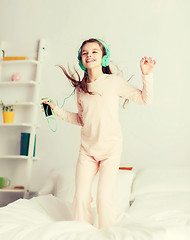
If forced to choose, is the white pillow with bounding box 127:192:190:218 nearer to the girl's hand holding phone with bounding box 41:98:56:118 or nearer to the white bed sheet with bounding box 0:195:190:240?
the white bed sheet with bounding box 0:195:190:240

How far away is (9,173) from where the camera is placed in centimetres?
310

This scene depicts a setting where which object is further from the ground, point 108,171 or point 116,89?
point 116,89

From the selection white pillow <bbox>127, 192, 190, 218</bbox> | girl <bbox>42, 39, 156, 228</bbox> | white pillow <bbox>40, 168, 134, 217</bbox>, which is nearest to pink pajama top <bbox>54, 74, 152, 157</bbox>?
girl <bbox>42, 39, 156, 228</bbox>

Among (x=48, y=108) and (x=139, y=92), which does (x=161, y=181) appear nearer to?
(x=139, y=92)

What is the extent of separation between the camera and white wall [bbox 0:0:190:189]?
2.82 m

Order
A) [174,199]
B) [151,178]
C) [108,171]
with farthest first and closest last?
[151,178] → [174,199] → [108,171]

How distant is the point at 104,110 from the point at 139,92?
0.19 m

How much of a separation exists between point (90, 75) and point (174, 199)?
87cm

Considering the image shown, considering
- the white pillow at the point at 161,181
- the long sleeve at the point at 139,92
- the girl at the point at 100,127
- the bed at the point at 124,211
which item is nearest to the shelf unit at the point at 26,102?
the bed at the point at 124,211

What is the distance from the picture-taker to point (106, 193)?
1.65m

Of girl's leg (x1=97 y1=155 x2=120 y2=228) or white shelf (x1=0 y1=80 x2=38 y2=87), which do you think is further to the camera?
white shelf (x1=0 y1=80 x2=38 y2=87)

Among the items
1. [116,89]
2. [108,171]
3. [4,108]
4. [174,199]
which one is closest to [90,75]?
[116,89]

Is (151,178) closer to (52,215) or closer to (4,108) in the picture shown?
(52,215)

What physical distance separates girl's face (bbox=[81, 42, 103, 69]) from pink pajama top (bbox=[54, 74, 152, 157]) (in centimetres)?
8
